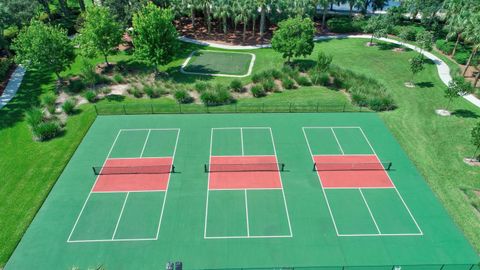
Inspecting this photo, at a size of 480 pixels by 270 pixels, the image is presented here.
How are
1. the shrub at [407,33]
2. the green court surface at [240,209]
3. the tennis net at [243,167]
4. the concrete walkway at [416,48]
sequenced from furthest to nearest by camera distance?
1. the shrub at [407,33]
2. the concrete walkway at [416,48]
3. the tennis net at [243,167]
4. the green court surface at [240,209]

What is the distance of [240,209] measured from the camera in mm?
24984

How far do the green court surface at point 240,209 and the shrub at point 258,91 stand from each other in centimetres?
745

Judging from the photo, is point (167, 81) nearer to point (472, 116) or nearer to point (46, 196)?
point (46, 196)

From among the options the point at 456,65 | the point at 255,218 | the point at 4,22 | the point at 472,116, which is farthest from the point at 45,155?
the point at 456,65

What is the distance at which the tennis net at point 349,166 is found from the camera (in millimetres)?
28625

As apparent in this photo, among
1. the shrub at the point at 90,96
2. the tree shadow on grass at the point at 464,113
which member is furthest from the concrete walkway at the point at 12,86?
the tree shadow on grass at the point at 464,113

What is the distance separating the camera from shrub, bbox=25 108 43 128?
33.3 meters

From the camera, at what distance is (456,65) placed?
1882 inches

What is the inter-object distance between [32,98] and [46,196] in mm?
18820

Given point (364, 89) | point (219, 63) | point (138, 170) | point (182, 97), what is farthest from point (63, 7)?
point (364, 89)

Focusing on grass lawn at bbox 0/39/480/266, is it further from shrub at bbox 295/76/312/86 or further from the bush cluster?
shrub at bbox 295/76/312/86

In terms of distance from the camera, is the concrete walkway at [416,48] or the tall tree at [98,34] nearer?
the concrete walkway at [416,48]

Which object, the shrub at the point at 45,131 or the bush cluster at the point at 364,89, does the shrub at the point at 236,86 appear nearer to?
the bush cluster at the point at 364,89

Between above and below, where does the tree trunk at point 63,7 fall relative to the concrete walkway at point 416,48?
above
